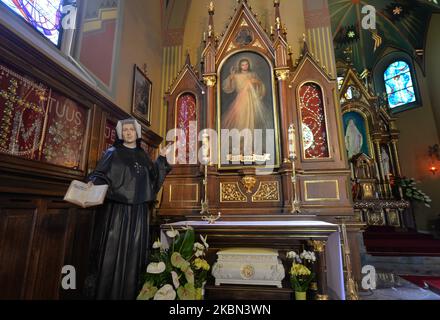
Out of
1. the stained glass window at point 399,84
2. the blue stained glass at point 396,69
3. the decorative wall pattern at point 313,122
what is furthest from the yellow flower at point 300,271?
the blue stained glass at point 396,69

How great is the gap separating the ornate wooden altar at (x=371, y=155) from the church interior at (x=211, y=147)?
0.07 metres

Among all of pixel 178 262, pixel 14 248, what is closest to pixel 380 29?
pixel 178 262

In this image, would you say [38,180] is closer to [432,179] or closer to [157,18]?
[157,18]

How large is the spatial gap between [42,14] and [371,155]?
10126mm

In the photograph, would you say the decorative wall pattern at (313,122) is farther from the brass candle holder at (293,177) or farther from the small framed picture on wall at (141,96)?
the small framed picture on wall at (141,96)

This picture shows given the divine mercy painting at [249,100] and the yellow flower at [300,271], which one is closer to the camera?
the yellow flower at [300,271]

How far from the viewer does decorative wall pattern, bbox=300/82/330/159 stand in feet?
15.4

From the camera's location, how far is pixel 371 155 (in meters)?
9.02

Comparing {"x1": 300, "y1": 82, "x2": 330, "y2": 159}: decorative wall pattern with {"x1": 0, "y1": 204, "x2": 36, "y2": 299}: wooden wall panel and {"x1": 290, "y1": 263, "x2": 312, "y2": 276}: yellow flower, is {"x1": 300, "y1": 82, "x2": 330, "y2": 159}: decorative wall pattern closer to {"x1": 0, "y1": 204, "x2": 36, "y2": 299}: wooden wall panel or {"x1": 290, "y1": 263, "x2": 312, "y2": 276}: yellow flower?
{"x1": 290, "y1": 263, "x2": 312, "y2": 276}: yellow flower

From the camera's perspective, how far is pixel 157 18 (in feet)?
19.1

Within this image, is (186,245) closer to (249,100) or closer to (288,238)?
(288,238)

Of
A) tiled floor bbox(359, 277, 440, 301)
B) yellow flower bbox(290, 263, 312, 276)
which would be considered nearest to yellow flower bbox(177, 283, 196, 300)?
yellow flower bbox(290, 263, 312, 276)

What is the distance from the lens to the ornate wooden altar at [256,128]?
14.5 ft

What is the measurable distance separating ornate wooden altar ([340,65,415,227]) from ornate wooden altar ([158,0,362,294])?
15.6 ft
